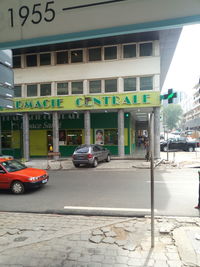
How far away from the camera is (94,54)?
58.4 feet

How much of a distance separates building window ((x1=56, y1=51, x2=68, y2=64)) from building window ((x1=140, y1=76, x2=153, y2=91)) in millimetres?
7635

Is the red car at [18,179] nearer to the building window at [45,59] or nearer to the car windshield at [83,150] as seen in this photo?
the car windshield at [83,150]

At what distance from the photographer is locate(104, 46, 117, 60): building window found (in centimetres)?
1736

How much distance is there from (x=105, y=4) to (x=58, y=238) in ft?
14.5

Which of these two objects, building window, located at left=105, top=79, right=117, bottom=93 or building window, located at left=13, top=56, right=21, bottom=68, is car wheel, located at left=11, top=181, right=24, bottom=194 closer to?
building window, located at left=105, top=79, right=117, bottom=93

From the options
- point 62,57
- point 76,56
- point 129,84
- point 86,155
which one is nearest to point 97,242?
point 86,155

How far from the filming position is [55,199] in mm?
7004

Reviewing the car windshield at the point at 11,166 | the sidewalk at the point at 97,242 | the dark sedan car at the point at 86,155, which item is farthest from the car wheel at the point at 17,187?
the dark sedan car at the point at 86,155

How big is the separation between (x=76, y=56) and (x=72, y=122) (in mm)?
6549

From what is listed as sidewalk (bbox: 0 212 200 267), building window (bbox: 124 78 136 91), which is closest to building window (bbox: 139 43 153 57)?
building window (bbox: 124 78 136 91)

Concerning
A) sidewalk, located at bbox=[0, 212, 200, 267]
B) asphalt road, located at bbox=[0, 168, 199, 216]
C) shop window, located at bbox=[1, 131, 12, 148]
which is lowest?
asphalt road, located at bbox=[0, 168, 199, 216]

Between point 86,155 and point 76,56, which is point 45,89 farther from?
point 86,155

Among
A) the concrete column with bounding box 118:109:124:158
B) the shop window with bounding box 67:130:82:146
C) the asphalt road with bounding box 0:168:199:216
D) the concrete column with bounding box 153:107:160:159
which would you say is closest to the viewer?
the asphalt road with bounding box 0:168:199:216

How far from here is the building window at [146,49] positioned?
652 inches
